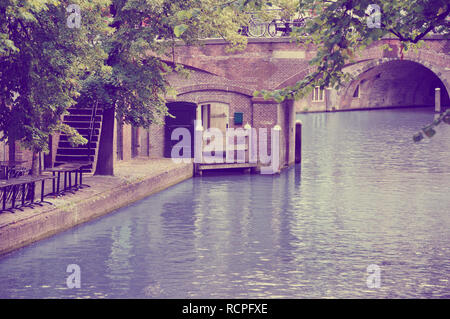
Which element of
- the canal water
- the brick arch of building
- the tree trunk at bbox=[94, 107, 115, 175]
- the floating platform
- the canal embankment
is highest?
the brick arch of building

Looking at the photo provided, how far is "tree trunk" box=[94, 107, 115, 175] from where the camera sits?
2433 centimetres

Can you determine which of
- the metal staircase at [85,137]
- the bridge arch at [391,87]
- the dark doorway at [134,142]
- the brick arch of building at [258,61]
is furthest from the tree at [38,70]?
the bridge arch at [391,87]

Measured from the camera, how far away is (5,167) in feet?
68.5

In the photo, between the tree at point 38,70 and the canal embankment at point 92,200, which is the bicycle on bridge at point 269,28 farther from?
the tree at point 38,70

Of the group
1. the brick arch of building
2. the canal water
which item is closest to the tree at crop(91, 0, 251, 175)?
the canal water

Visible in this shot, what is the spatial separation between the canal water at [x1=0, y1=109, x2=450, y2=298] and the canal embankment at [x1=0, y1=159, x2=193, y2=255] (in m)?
0.27

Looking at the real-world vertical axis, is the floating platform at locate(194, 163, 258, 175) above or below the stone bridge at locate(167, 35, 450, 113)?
below

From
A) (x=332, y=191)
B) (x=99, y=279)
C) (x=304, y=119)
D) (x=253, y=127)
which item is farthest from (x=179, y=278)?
(x=304, y=119)

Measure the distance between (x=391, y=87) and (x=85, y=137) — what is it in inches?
1865

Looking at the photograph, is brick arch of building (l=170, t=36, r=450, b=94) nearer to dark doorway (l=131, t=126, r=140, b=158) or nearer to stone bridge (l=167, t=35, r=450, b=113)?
stone bridge (l=167, t=35, r=450, b=113)

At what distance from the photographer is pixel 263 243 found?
18.1 meters

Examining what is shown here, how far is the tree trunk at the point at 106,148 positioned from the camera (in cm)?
2433

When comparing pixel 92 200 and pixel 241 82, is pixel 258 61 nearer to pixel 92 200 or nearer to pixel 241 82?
pixel 241 82

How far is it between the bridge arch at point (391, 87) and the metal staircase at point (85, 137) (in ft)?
113
